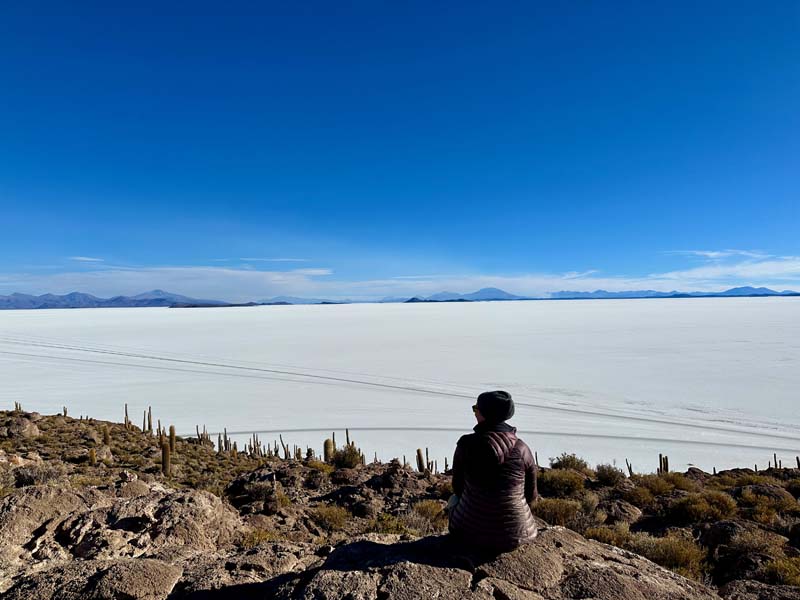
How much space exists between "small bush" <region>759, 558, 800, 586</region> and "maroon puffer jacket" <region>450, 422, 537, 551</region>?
133 inches

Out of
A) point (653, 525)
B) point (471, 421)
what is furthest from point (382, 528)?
point (471, 421)

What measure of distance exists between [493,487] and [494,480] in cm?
5

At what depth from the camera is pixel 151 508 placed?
16.6 ft

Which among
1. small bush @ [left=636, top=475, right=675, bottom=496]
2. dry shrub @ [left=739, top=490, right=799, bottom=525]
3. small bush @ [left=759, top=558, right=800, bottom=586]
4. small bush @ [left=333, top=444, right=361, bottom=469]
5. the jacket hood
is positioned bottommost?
small bush @ [left=333, top=444, right=361, bottom=469]

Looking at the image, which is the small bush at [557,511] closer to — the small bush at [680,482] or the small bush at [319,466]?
the small bush at [680,482]

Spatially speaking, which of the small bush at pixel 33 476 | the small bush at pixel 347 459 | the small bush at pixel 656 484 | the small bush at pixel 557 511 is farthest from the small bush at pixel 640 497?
the small bush at pixel 33 476

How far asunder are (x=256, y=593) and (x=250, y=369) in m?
27.2

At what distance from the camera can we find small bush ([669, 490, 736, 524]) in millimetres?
7516

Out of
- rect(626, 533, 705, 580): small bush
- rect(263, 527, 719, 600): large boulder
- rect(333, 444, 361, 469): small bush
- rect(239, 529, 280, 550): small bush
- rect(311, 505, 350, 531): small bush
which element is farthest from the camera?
rect(333, 444, 361, 469): small bush

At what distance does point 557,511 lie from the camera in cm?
735

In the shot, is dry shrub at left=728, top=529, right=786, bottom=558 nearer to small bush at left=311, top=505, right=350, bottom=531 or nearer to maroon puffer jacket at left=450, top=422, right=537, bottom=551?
maroon puffer jacket at left=450, top=422, right=537, bottom=551

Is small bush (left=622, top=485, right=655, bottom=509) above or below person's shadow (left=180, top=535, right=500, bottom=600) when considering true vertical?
below

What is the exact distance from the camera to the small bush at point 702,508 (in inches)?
296

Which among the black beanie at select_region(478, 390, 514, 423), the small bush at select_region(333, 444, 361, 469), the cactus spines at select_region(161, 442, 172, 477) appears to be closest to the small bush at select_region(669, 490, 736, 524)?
the black beanie at select_region(478, 390, 514, 423)
